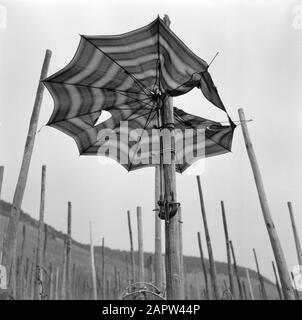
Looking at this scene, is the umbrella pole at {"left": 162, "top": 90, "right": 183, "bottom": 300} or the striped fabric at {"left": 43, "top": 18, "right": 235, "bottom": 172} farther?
the striped fabric at {"left": 43, "top": 18, "right": 235, "bottom": 172}

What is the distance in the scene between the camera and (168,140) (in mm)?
4590

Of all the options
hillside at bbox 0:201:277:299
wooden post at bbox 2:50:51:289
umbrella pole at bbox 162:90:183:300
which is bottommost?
umbrella pole at bbox 162:90:183:300

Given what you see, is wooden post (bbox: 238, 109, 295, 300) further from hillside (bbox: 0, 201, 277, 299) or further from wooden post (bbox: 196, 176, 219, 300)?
hillside (bbox: 0, 201, 277, 299)

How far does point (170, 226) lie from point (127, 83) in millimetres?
2389

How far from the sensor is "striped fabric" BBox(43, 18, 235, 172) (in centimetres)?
451

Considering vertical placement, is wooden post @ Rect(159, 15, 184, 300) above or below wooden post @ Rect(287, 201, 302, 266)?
below

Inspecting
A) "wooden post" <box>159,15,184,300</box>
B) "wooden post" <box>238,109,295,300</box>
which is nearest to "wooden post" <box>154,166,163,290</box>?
"wooden post" <box>238,109,295,300</box>

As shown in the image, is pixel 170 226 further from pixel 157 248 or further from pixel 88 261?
pixel 88 261

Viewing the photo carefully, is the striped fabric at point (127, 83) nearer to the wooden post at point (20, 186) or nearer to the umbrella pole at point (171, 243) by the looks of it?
the umbrella pole at point (171, 243)

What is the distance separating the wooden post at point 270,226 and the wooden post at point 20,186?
14.6ft

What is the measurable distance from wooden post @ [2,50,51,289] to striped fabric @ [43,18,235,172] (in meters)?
1.02

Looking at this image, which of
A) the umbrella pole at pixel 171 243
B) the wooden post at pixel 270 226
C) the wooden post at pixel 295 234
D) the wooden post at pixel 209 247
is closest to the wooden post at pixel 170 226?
the umbrella pole at pixel 171 243

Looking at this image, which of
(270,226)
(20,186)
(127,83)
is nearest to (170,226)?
(127,83)
